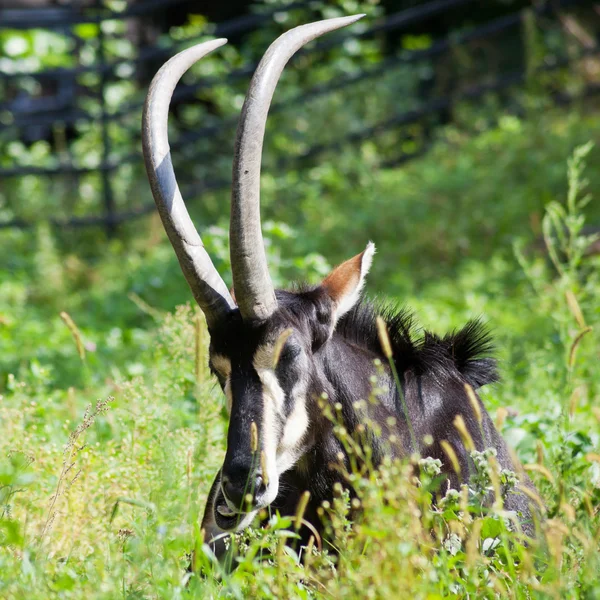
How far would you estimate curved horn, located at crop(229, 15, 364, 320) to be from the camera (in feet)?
10.00

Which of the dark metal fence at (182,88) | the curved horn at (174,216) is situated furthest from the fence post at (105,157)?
the curved horn at (174,216)

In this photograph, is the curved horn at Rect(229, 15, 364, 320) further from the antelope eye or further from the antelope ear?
the antelope ear

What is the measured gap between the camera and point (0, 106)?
9.77m

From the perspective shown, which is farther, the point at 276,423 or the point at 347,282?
the point at 347,282

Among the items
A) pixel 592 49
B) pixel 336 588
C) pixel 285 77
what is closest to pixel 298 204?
pixel 285 77

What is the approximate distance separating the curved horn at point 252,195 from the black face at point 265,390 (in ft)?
0.30

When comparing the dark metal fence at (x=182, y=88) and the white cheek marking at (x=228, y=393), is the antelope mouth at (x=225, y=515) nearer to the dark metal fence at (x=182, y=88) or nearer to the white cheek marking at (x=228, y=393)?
the white cheek marking at (x=228, y=393)

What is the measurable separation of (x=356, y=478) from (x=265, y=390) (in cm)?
72

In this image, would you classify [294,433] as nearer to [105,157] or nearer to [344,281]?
[344,281]

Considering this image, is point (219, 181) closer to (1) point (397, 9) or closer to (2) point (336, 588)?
(1) point (397, 9)

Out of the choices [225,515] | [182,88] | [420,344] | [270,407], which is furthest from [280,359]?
[182,88]

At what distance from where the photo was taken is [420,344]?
3.68m

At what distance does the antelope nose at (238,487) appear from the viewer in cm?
297

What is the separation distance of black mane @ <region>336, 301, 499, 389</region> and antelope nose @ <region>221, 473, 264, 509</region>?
2.52 feet
